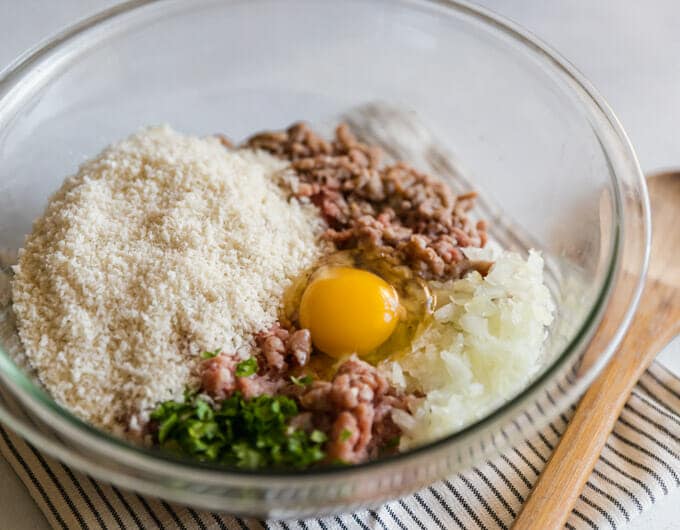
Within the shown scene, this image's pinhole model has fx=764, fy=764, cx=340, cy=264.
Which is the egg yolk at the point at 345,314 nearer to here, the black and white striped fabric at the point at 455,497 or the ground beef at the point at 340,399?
the ground beef at the point at 340,399

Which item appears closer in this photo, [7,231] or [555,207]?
[7,231]

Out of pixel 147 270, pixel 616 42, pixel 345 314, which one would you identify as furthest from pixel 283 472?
pixel 616 42

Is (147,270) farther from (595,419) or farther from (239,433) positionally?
(595,419)

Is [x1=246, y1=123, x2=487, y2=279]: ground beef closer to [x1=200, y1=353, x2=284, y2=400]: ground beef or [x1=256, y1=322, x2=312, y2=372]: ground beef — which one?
[x1=256, y1=322, x2=312, y2=372]: ground beef

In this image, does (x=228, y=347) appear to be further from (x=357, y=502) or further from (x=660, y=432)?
(x=660, y=432)

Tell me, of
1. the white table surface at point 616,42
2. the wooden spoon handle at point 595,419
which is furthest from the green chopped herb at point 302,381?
the white table surface at point 616,42

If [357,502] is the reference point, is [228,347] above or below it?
above

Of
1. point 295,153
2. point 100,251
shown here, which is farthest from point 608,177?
point 100,251

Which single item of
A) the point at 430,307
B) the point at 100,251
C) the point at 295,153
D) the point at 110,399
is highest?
the point at 295,153
